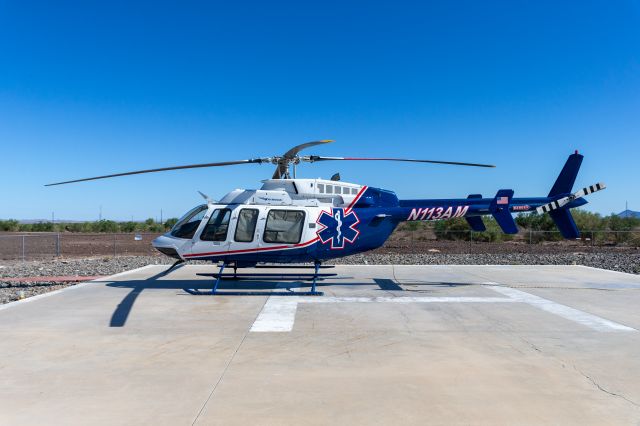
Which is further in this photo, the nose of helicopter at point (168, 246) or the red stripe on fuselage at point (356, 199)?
the red stripe on fuselage at point (356, 199)

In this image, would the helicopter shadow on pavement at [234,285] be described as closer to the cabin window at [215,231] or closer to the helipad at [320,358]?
the helipad at [320,358]

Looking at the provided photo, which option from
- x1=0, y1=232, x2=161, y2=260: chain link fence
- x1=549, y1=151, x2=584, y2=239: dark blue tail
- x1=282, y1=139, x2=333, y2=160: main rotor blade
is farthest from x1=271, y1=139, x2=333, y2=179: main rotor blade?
x1=549, y1=151, x2=584, y2=239: dark blue tail

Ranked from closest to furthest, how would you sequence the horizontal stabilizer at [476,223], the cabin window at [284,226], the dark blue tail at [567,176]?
the cabin window at [284,226] → the dark blue tail at [567,176] → the horizontal stabilizer at [476,223]

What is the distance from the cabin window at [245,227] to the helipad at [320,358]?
130cm

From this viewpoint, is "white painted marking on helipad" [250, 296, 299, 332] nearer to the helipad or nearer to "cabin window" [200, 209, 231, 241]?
the helipad

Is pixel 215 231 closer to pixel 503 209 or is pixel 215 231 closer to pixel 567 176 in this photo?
pixel 503 209

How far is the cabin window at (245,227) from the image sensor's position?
37.0 feet

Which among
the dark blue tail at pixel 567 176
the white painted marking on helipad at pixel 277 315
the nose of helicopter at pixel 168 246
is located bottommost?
the white painted marking on helipad at pixel 277 315

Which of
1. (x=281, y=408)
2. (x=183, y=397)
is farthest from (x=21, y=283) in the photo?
(x=281, y=408)

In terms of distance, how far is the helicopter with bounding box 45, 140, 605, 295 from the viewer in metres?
11.3

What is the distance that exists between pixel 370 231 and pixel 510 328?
486 cm

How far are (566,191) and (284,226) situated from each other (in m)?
7.62

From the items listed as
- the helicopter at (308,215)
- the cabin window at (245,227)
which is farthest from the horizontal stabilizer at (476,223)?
the cabin window at (245,227)

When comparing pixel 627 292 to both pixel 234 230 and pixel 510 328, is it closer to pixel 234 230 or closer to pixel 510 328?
pixel 510 328
